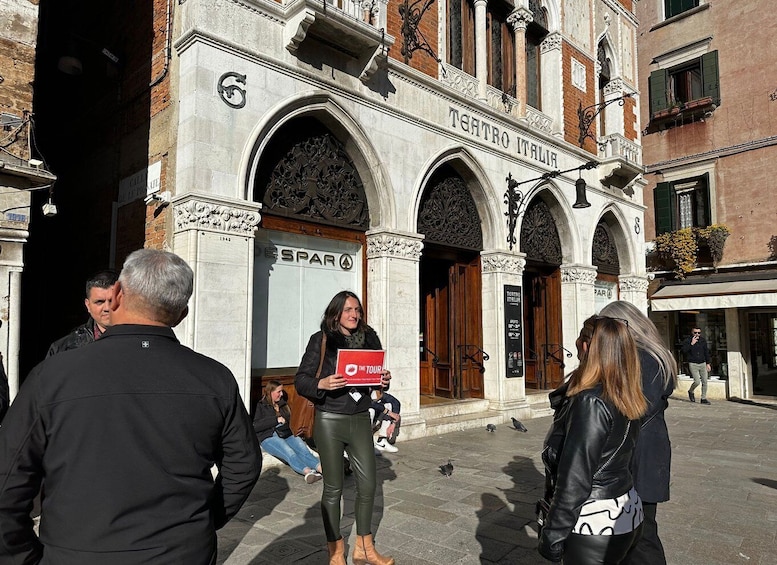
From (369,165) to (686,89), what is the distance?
535 inches

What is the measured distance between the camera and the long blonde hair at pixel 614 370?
226 centimetres

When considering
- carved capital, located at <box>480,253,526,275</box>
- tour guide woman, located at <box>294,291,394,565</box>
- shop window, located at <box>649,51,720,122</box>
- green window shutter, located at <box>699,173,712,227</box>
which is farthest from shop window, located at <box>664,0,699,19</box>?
tour guide woman, located at <box>294,291,394,565</box>

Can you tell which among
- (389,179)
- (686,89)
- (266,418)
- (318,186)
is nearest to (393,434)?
(266,418)

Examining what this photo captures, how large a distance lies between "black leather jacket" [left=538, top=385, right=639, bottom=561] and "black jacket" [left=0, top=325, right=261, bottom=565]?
138cm

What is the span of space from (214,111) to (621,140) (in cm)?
1110

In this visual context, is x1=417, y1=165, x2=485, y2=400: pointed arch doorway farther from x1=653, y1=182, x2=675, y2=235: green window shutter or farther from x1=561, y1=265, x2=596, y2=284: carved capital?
x1=653, y1=182, x2=675, y2=235: green window shutter

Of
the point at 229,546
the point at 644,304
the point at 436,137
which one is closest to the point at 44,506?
the point at 229,546

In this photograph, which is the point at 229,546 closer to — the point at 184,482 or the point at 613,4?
the point at 184,482

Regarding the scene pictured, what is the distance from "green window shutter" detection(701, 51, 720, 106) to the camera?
1564cm

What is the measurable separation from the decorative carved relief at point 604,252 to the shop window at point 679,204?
2.77 meters

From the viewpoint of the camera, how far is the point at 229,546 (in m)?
4.14

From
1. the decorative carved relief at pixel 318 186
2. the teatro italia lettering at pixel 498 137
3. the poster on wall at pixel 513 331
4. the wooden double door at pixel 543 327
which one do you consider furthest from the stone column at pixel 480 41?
the wooden double door at pixel 543 327

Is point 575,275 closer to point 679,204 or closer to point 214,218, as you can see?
point 679,204

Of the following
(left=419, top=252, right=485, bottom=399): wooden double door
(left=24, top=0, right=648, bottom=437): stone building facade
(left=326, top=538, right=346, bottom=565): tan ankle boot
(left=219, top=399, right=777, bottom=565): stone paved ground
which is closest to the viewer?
(left=326, top=538, right=346, bottom=565): tan ankle boot
